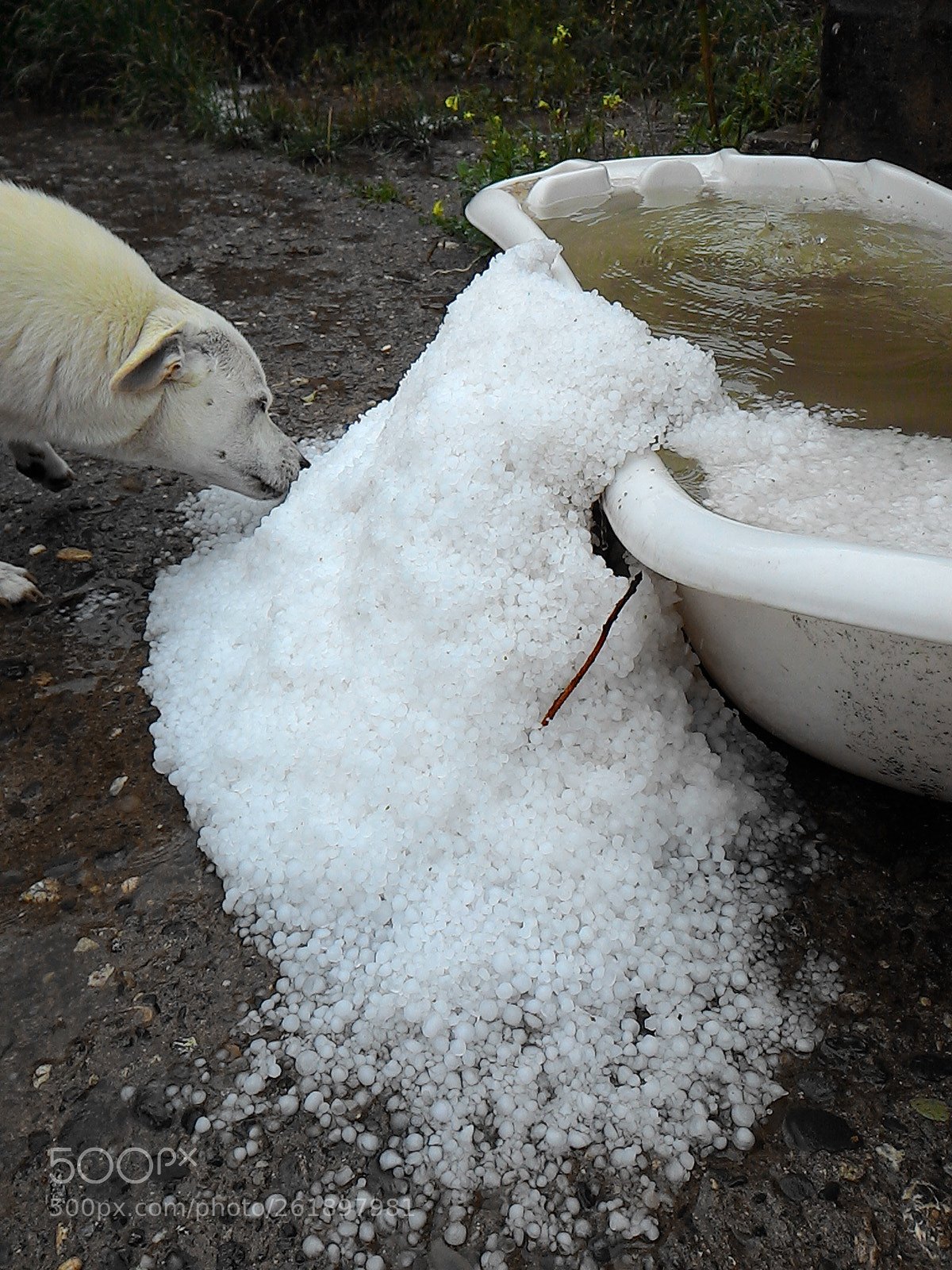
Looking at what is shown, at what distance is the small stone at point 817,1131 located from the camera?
1.41 metres

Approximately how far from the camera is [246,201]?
511 centimetres

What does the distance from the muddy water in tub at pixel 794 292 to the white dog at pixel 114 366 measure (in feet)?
2.93

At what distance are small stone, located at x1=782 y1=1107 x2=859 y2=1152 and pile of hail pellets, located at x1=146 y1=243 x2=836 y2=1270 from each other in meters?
0.05

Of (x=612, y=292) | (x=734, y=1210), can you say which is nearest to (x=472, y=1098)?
(x=734, y=1210)

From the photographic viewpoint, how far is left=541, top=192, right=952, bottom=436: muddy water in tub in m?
2.00

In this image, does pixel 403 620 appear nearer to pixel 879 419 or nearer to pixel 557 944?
pixel 557 944

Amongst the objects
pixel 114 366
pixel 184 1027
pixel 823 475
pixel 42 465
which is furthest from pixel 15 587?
pixel 823 475

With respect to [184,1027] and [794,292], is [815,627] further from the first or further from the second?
[794,292]

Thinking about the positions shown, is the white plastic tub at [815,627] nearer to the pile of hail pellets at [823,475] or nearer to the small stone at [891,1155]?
the pile of hail pellets at [823,475]

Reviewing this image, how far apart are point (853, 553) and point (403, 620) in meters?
Answer: 0.86

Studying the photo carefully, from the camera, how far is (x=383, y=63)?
21.1 ft

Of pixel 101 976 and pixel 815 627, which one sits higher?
pixel 815 627

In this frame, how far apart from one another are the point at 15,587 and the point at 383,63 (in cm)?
531

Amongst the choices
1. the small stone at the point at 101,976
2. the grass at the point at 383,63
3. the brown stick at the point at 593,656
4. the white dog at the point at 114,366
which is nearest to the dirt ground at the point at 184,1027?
the small stone at the point at 101,976
